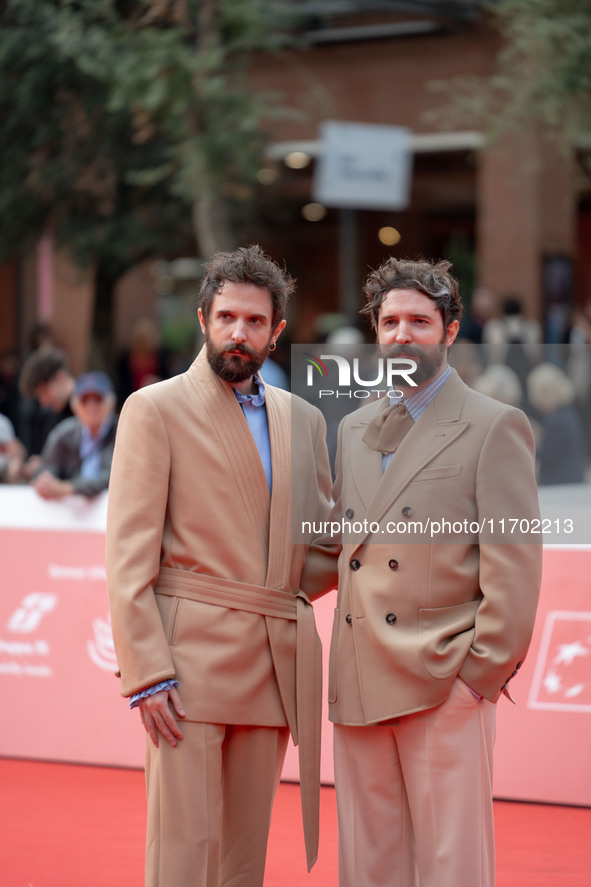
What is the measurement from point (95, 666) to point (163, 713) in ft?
9.75

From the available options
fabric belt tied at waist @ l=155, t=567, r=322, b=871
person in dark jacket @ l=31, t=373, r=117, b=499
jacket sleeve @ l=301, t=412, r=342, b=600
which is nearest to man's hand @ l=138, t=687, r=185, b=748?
fabric belt tied at waist @ l=155, t=567, r=322, b=871

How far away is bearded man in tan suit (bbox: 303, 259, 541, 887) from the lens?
11.3ft

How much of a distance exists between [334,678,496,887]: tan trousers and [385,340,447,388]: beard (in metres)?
0.88

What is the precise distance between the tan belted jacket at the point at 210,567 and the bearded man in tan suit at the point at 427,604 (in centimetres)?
15

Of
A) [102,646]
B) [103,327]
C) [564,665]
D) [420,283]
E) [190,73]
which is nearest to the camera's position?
[420,283]

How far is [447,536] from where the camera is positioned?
3480 millimetres

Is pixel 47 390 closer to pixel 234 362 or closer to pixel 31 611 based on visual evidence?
pixel 31 611

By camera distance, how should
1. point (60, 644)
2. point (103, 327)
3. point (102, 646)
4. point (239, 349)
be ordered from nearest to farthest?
point (239, 349), point (102, 646), point (60, 644), point (103, 327)

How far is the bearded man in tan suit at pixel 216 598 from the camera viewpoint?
351 cm

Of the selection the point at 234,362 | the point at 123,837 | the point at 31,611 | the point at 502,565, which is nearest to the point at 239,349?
the point at 234,362

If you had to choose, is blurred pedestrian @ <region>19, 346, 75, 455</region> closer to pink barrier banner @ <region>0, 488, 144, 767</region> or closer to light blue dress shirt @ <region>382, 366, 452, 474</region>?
pink barrier banner @ <region>0, 488, 144, 767</region>

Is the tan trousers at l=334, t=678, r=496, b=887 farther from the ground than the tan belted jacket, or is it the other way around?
the tan belted jacket

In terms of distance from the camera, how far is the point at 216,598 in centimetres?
359

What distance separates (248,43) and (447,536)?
11.4 m
